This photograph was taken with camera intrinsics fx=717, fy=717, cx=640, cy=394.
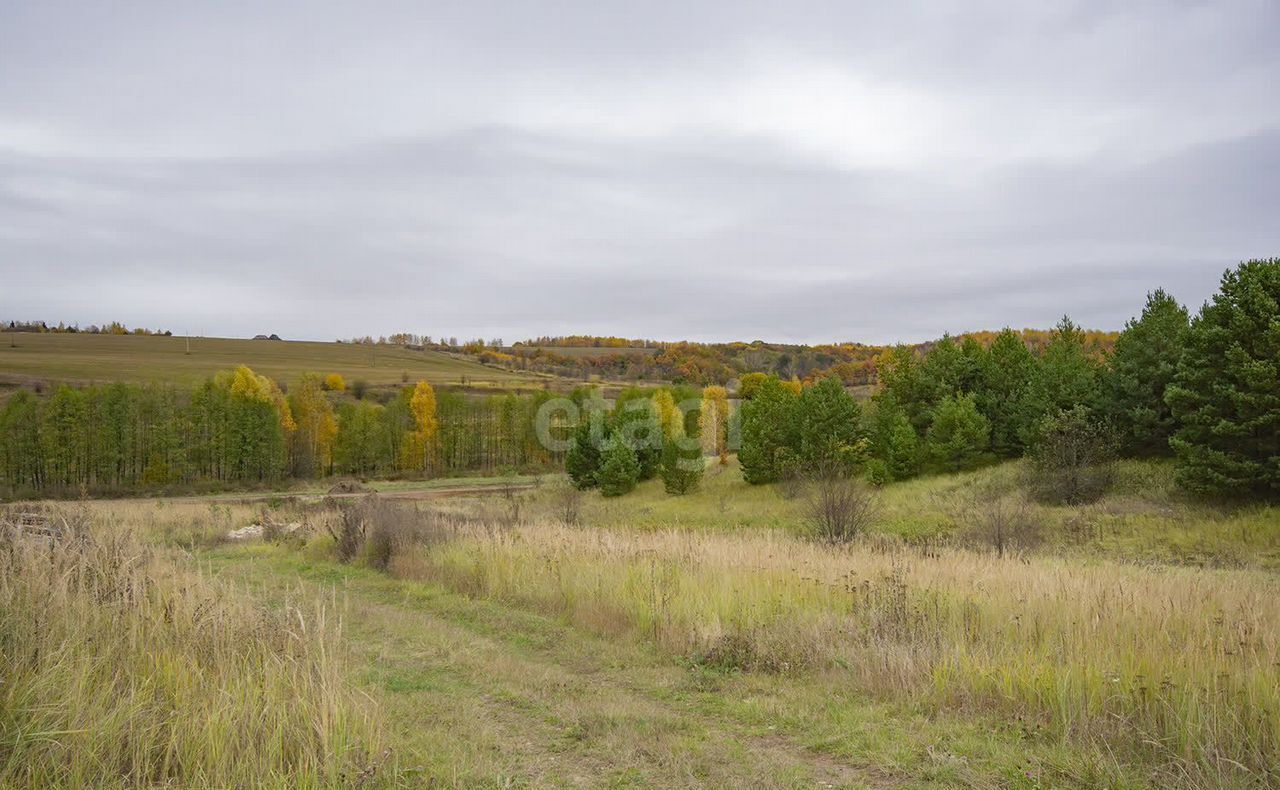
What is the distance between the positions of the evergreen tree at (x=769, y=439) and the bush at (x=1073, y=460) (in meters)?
15.2

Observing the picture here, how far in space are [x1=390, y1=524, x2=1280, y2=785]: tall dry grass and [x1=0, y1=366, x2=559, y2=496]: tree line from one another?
48399mm

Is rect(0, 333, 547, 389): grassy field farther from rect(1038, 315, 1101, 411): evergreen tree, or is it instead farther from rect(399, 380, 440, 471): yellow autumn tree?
rect(1038, 315, 1101, 411): evergreen tree

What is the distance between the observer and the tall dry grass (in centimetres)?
489

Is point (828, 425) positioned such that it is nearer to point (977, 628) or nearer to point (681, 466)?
point (681, 466)

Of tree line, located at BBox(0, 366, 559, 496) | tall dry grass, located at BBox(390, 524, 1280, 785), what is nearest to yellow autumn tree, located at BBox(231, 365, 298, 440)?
tree line, located at BBox(0, 366, 559, 496)

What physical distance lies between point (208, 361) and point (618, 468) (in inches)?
3499

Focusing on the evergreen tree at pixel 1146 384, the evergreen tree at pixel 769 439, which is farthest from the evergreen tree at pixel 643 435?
the evergreen tree at pixel 1146 384

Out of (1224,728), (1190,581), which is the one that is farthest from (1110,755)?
(1190,581)

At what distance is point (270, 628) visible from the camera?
5477mm

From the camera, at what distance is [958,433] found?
42.2 m

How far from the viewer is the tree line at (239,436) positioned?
195 feet

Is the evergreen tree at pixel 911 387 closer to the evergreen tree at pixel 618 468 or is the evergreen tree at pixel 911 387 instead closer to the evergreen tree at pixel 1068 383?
the evergreen tree at pixel 1068 383

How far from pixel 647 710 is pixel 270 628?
10.0 ft

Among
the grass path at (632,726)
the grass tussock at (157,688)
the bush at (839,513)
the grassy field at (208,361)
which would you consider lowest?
the bush at (839,513)
